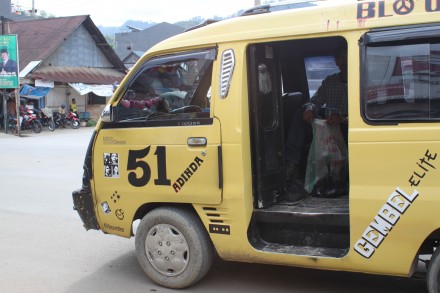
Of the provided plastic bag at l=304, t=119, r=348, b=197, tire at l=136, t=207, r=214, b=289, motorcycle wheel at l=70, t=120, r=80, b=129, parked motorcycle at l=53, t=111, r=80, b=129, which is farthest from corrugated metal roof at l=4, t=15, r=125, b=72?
plastic bag at l=304, t=119, r=348, b=197

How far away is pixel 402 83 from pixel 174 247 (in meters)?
2.26

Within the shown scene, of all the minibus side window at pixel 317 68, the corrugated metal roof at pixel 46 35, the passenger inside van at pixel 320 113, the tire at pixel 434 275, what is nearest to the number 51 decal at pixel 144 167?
the passenger inside van at pixel 320 113

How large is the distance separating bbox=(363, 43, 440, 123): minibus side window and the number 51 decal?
171cm

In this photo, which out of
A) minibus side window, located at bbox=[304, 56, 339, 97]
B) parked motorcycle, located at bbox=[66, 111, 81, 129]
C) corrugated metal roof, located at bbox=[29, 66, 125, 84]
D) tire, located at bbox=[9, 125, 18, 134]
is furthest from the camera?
corrugated metal roof, located at bbox=[29, 66, 125, 84]

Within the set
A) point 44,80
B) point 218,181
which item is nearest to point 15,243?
point 218,181

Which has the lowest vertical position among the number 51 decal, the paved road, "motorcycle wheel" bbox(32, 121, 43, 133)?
the paved road

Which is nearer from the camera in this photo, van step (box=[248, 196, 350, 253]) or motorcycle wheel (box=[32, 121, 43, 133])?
van step (box=[248, 196, 350, 253])

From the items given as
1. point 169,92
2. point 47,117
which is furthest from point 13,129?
point 169,92

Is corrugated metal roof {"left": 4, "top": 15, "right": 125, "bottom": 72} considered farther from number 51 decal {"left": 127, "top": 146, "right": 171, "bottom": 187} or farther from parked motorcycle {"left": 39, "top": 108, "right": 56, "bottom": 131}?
number 51 decal {"left": 127, "top": 146, "right": 171, "bottom": 187}

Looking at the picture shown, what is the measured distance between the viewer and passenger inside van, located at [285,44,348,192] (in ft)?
14.1

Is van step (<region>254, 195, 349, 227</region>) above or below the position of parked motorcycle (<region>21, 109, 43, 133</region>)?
below

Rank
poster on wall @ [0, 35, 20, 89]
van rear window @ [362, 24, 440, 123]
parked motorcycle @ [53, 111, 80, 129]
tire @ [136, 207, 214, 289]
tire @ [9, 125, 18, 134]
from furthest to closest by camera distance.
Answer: parked motorcycle @ [53, 111, 80, 129] < tire @ [9, 125, 18, 134] < poster on wall @ [0, 35, 20, 89] < tire @ [136, 207, 214, 289] < van rear window @ [362, 24, 440, 123]

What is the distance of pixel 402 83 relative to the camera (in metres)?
3.34

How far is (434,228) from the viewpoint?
317cm
